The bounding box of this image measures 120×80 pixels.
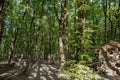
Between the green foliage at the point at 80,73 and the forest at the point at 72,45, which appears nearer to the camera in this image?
the green foliage at the point at 80,73

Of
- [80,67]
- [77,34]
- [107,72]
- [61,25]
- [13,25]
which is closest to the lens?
[80,67]

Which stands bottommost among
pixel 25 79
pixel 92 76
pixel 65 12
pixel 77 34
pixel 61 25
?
pixel 25 79

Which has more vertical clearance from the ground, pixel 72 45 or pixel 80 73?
pixel 72 45

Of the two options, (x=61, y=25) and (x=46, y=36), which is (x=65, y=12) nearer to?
(x=61, y=25)

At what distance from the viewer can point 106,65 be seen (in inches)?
931

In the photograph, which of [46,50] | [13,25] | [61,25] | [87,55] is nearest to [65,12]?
[61,25]

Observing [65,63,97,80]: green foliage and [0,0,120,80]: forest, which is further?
[0,0,120,80]: forest

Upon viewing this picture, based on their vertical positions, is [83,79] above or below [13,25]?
below

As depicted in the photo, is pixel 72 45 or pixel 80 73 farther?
pixel 72 45

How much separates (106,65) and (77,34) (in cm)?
1202

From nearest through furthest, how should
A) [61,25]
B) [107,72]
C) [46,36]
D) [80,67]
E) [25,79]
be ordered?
[80,67]
[25,79]
[61,25]
[107,72]
[46,36]

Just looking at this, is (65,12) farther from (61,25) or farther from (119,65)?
(119,65)

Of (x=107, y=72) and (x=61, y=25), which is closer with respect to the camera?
(x=61, y=25)

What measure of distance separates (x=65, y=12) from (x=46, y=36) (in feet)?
102
